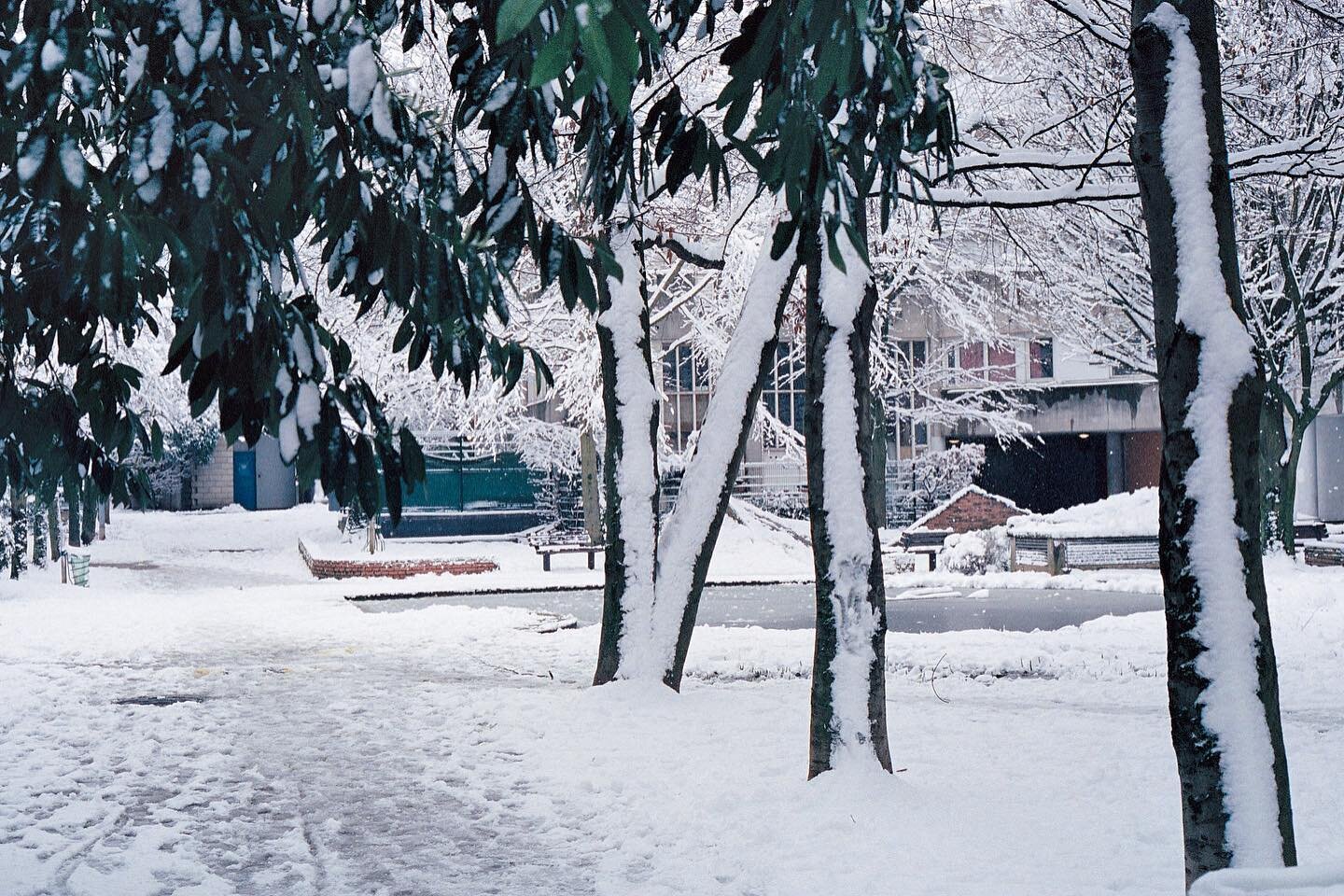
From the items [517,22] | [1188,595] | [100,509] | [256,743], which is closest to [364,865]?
[256,743]

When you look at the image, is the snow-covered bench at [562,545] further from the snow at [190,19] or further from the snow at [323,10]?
the snow at [190,19]

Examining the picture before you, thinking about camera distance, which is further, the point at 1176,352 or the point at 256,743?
the point at 256,743

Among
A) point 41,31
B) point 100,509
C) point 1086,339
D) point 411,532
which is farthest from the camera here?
point 100,509

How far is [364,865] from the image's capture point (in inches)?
231

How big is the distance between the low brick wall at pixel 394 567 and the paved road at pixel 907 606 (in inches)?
152

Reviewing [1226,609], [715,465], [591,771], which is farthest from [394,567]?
[1226,609]

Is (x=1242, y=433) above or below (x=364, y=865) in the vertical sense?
above

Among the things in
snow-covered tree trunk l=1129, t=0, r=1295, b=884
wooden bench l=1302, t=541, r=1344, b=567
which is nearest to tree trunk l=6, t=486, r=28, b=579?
snow-covered tree trunk l=1129, t=0, r=1295, b=884

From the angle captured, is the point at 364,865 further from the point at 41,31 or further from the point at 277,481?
the point at 277,481

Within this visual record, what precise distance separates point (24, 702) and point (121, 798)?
387 cm

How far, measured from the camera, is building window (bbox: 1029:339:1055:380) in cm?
3866

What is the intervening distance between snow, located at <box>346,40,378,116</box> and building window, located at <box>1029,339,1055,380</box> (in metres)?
36.7

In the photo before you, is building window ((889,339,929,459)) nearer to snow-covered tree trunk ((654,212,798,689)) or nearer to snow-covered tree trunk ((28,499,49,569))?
snow-covered tree trunk ((28,499,49,569))

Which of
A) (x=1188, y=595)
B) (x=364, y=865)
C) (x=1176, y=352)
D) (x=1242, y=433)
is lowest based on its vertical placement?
(x=364, y=865)
